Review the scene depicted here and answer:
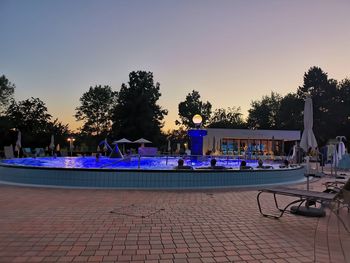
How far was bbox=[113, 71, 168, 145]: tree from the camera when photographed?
50.5 meters

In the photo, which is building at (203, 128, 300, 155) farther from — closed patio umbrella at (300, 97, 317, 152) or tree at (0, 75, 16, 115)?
tree at (0, 75, 16, 115)

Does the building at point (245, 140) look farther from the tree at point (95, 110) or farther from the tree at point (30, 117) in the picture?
the tree at point (95, 110)

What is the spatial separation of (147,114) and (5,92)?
845 inches

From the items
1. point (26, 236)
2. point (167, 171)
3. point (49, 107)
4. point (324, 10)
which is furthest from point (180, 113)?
point (26, 236)

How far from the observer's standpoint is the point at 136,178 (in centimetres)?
1066

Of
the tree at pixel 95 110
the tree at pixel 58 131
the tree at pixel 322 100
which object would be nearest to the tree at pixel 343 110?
the tree at pixel 322 100

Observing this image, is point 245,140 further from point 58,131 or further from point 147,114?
point 58,131

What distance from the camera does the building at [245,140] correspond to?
37500 millimetres

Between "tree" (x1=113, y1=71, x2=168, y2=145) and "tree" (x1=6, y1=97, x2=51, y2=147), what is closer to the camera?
"tree" (x1=6, y1=97, x2=51, y2=147)

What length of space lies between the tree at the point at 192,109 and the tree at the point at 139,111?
Answer: 14.7m

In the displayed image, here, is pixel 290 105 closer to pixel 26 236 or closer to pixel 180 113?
pixel 180 113

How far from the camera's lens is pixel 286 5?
48.1 feet

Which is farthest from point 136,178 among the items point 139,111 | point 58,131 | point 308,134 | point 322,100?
point 322,100

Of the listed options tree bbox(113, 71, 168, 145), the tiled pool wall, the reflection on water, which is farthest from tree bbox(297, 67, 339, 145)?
the tiled pool wall
